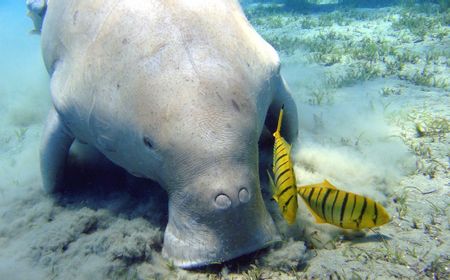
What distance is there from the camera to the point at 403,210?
10.2 ft

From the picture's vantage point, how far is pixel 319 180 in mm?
3635

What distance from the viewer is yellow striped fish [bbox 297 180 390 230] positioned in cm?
238

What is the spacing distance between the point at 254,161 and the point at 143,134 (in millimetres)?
758

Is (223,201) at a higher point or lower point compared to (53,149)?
higher

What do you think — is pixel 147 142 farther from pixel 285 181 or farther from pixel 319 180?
pixel 319 180

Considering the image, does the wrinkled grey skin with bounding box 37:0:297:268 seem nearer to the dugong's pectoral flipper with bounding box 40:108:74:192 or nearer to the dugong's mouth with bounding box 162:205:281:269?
the dugong's mouth with bounding box 162:205:281:269

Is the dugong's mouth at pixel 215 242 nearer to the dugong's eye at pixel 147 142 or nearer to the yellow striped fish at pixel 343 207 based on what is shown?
the yellow striped fish at pixel 343 207

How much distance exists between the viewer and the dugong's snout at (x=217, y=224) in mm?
2182

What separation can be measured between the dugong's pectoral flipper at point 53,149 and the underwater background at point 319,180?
20cm

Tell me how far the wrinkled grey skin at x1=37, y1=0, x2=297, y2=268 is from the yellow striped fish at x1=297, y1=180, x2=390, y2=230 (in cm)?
36

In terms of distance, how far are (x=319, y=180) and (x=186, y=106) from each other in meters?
1.94

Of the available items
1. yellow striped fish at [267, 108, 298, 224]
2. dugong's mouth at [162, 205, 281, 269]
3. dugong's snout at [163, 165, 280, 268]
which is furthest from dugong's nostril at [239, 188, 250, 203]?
yellow striped fish at [267, 108, 298, 224]

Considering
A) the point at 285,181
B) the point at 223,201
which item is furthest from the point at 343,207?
the point at 223,201

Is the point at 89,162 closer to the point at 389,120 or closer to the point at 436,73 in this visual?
the point at 389,120
